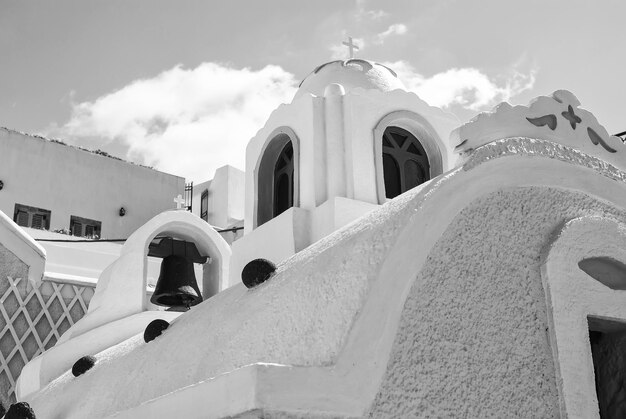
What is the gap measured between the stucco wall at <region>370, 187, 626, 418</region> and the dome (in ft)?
11.0

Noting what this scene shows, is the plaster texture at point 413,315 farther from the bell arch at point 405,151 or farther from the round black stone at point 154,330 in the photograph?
the bell arch at point 405,151

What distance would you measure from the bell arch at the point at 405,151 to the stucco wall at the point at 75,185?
11.4 meters

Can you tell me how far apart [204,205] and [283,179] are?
44.9 feet

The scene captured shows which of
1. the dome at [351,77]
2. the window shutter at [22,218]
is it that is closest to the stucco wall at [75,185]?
the window shutter at [22,218]

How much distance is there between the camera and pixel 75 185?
54.8ft

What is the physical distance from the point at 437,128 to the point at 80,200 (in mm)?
11955

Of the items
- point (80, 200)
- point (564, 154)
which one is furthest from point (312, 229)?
point (80, 200)

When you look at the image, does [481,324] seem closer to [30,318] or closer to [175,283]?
[175,283]

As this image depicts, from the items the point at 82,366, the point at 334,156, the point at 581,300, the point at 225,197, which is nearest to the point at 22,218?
the point at 225,197

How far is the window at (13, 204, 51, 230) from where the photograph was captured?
16.0 meters

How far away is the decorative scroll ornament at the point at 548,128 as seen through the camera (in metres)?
3.66

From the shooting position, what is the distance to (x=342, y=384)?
9.69 feet

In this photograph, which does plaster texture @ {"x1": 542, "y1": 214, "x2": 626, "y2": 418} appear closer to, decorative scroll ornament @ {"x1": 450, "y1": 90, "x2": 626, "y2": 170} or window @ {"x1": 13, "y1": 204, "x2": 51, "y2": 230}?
decorative scroll ornament @ {"x1": 450, "y1": 90, "x2": 626, "y2": 170}

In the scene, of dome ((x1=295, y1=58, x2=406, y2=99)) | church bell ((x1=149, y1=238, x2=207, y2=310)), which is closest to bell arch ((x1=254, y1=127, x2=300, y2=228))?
dome ((x1=295, y1=58, x2=406, y2=99))
